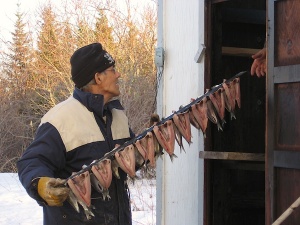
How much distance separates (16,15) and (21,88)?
28.4 feet

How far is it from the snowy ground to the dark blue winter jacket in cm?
534

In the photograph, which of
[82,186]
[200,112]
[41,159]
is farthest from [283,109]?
[41,159]

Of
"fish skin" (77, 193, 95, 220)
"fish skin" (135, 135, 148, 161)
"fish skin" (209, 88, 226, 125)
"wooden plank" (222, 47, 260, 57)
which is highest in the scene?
"wooden plank" (222, 47, 260, 57)

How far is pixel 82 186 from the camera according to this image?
341 centimetres

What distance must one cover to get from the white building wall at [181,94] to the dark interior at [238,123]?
0.14 metres

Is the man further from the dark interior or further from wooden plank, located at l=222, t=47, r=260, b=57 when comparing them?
wooden plank, located at l=222, t=47, r=260, b=57

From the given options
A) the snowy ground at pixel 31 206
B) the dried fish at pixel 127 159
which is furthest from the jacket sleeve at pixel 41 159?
Answer: the snowy ground at pixel 31 206

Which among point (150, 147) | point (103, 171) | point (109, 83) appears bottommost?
point (103, 171)

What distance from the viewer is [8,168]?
17.1 metres

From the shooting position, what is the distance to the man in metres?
3.60

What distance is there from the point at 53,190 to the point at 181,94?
7.61 feet

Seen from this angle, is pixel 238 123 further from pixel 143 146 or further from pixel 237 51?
pixel 143 146


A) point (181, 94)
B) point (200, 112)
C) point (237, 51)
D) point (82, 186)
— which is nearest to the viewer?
point (82, 186)

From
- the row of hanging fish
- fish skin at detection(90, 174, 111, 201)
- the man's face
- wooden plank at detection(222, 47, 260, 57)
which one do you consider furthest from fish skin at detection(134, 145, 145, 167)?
wooden plank at detection(222, 47, 260, 57)
